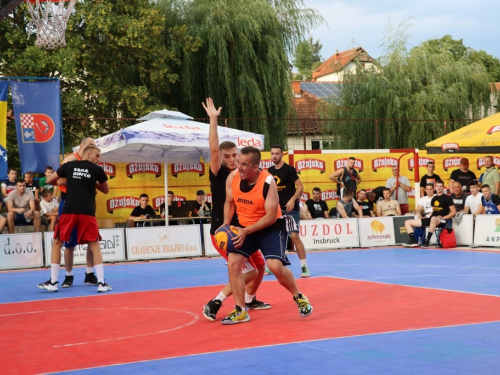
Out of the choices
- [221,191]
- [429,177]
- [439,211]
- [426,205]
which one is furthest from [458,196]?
[221,191]

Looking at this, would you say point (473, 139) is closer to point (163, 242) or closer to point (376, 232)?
point (376, 232)

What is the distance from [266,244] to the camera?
818cm

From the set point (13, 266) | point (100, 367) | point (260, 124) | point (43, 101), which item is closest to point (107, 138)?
point (43, 101)

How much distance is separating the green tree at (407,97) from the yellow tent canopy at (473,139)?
24.5ft

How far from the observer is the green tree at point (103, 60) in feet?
79.8

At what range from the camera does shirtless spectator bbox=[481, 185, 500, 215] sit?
19125mm

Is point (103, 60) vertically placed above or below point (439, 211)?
above

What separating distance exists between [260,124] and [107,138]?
965 cm

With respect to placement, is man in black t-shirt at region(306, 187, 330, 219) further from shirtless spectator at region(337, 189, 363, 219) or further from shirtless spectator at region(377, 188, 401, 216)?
shirtless spectator at region(377, 188, 401, 216)

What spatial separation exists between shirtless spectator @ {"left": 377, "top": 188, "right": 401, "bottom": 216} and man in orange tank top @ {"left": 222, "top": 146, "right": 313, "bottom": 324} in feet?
44.8

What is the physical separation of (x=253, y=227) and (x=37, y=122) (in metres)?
11.5

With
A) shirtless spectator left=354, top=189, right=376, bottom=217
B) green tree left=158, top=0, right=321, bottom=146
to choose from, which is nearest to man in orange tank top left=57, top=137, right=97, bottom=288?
shirtless spectator left=354, top=189, right=376, bottom=217

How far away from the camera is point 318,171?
22703mm

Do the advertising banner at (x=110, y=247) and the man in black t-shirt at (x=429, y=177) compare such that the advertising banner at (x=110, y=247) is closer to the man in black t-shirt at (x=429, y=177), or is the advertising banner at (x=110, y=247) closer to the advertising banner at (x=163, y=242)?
the advertising banner at (x=163, y=242)
